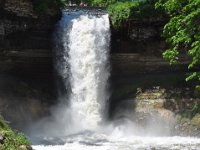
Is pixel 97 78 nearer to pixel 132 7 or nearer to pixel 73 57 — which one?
pixel 73 57

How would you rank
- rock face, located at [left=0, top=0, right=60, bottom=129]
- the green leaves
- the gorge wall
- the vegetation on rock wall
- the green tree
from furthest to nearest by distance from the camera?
the green leaves
the gorge wall
rock face, located at [left=0, top=0, right=60, bottom=129]
the green tree
the vegetation on rock wall

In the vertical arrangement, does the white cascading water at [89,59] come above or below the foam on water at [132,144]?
above

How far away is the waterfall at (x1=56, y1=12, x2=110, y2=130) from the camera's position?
91.1ft

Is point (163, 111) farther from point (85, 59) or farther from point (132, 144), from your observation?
point (85, 59)

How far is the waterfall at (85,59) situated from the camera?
91.1 feet

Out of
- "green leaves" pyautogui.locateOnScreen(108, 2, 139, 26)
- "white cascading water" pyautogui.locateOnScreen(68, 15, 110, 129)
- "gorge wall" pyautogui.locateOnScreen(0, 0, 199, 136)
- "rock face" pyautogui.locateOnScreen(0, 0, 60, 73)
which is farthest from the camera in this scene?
"white cascading water" pyautogui.locateOnScreen(68, 15, 110, 129)

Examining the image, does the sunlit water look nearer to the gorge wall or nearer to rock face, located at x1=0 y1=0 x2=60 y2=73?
the gorge wall

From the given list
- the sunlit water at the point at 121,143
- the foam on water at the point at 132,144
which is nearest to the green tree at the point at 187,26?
the foam on water at the point at 132,144

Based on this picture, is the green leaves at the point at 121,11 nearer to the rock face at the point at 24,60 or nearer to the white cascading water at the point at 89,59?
the white cascading water at the point at 89,59

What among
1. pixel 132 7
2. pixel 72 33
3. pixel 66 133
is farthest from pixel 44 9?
pixel 66 133

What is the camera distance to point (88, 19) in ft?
92.9

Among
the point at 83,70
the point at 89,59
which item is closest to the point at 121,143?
the point at 83,70

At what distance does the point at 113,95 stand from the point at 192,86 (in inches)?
185

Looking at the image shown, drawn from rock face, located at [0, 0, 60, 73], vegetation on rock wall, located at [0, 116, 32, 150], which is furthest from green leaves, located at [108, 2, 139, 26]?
vegetation on rock wall, located at [0, 116, 32, 150]
